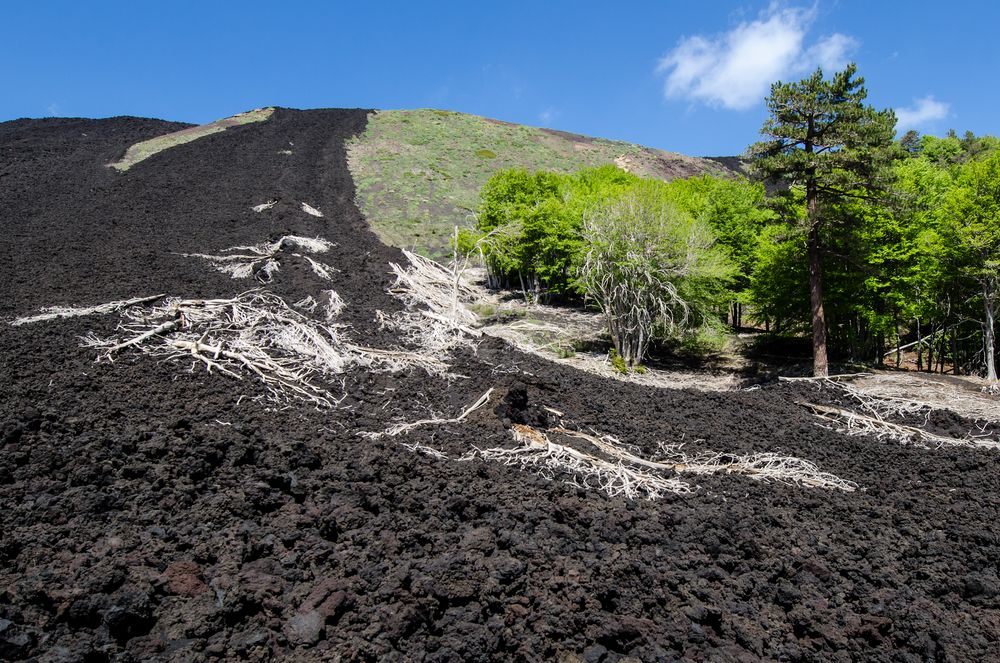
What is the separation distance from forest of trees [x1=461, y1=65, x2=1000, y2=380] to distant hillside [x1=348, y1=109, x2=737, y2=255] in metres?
15.5

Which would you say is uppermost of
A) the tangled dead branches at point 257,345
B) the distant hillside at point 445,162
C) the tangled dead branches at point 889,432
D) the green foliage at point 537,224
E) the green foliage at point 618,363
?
the distant hillside at point 445,162

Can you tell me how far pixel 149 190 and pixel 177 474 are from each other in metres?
26.7

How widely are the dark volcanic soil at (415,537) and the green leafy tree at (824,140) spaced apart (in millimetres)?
9043

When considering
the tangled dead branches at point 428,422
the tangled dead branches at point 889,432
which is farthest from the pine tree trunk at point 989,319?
the tangled dead branches at point 428,422

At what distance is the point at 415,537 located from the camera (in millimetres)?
5422

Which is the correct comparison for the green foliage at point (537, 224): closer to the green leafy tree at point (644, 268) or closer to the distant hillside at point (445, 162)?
the green leafy tree at point (644, 268)

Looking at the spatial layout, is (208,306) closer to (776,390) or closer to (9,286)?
(9,286)

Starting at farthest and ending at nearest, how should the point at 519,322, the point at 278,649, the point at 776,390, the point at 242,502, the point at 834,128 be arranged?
the point at 519,322 < the point at 834,128 < the point at 776,390 < the point at 242,502 < the point at 278,649

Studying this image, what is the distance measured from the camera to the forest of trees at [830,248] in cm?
1666

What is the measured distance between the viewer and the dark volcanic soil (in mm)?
4066

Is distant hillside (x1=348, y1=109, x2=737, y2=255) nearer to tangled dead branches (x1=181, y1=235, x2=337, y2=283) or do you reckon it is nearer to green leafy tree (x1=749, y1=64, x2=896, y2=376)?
tangled dead branches (x1=181, y1=235, x2=337, y2=283)

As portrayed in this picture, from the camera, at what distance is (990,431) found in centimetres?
1125

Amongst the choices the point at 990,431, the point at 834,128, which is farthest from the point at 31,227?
the point at 990,431

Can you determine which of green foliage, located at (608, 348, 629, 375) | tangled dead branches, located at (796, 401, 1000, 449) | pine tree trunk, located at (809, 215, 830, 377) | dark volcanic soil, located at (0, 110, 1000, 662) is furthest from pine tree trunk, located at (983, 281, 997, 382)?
green foliage, located at (608, 348, 629, 375)
